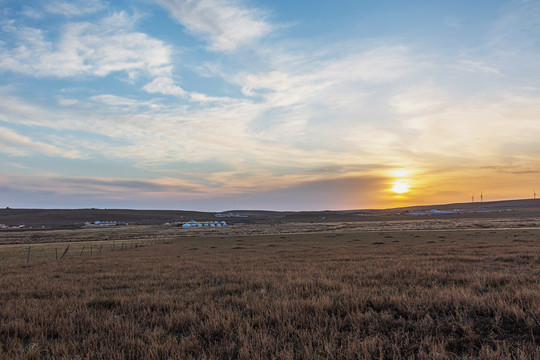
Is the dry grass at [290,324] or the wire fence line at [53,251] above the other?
the dry grass at [290,324]

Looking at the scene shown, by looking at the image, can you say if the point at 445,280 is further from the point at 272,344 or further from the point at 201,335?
the point at 201,335

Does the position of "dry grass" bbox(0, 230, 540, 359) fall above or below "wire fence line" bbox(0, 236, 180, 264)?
above

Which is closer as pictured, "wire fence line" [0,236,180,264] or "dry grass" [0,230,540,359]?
"dry grass" [0,230,540,359]

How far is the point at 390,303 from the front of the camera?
7.42 metres

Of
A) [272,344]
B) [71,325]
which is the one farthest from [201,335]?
[71,325]

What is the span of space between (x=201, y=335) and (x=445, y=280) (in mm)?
8800

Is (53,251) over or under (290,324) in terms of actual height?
under

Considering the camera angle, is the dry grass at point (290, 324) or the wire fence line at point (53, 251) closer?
the dry grass at point (290, 324)

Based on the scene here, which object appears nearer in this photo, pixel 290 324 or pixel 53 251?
pixel 290 324

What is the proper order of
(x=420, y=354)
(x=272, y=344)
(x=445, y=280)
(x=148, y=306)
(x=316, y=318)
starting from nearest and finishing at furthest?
(x=420, y=354) < (x=272, y=344) < (x=316, y=318) < (x=148, y=306) < (x=445, y=280)

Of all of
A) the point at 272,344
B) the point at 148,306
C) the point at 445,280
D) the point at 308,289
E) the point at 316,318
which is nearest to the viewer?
the point at 272,344

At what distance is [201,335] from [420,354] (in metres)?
4.01

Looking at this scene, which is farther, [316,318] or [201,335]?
[316,318]

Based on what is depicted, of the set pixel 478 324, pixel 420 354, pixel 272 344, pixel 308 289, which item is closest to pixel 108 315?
pixel 272 344
